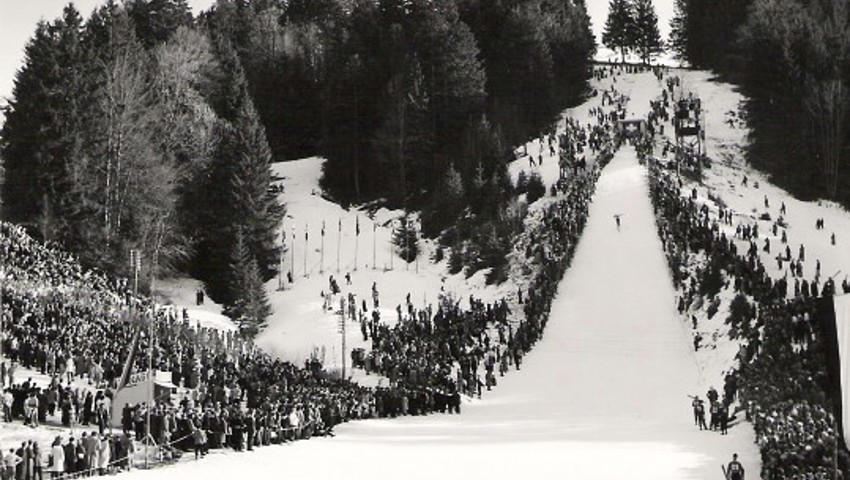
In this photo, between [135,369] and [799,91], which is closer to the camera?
[135,369]

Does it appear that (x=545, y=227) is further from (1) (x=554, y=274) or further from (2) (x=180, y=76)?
(2) (x=180, y=76)

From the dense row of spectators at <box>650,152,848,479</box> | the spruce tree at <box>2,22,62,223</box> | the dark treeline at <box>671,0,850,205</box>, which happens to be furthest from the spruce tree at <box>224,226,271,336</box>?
the dark treeline at <box>671,0,850,205</box>

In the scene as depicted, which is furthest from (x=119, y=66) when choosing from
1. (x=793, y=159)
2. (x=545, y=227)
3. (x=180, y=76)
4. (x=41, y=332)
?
(x=793, y=159)

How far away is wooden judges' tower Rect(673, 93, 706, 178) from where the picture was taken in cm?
5766

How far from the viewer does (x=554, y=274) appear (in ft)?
134

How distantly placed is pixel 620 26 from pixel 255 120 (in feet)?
217

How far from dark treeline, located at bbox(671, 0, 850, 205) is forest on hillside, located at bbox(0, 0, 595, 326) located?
13.6 metres

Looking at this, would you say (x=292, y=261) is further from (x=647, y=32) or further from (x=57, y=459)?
(x=647, y=32)

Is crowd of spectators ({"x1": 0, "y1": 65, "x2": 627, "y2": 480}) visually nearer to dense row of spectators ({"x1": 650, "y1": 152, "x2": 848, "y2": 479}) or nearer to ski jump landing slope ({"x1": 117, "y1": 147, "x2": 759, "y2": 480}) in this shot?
ski jump landing slope ({"x1": 117, "y1": 147, "x2": 759, "y2": 480})

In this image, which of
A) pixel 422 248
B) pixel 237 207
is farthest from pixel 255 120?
pixel 422 248

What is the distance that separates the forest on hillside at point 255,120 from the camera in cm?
4606

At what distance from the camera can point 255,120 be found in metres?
Answer: 53.6

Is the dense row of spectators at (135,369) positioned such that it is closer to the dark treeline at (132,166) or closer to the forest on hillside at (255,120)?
the dark treeline at (132,166)

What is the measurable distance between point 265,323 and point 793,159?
109 ft
